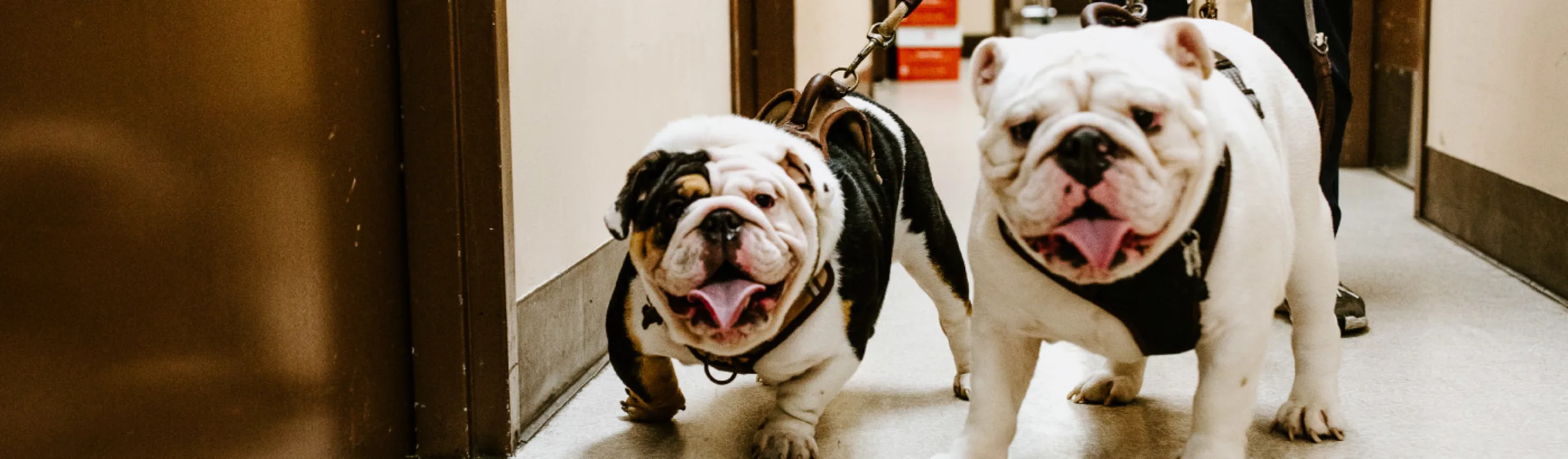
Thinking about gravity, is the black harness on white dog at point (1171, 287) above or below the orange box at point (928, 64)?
above

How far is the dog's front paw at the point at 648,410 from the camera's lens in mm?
2363

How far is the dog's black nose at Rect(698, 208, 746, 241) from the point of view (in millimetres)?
1854

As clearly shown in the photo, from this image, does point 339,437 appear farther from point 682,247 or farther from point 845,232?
point 845,232

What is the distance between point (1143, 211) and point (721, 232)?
0.57 meters

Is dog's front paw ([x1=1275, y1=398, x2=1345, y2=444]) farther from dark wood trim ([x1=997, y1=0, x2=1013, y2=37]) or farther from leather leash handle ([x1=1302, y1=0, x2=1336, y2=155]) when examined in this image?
dark wood trim ([x1=997, y1=0, x2=1013, y2=37])

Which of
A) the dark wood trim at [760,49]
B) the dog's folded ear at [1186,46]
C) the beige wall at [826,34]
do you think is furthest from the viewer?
the beige wall at [826,34]

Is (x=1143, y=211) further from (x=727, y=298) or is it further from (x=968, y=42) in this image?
(x=968, y=42)

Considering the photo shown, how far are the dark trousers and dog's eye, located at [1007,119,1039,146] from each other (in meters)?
1.46

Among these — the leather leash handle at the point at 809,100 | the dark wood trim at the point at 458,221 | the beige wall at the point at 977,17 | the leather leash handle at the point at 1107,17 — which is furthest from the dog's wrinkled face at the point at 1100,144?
the beige wall at the point at 977,17

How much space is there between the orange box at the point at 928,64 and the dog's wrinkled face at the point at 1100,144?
341 inches

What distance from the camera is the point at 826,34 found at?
6.01 m

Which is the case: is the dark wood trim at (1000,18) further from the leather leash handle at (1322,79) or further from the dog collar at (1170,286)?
the dog collar at (1170,286)

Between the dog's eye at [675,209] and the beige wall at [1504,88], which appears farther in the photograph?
the beige wall at [1504,88]

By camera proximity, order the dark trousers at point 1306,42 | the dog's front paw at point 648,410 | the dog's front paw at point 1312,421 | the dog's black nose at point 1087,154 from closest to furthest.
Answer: the dog's black nose at point 1087,154 < the dog's front paw at point 1312,421 < the dog's front paw at point 648,410 < the dark trousers at point 1306,42
